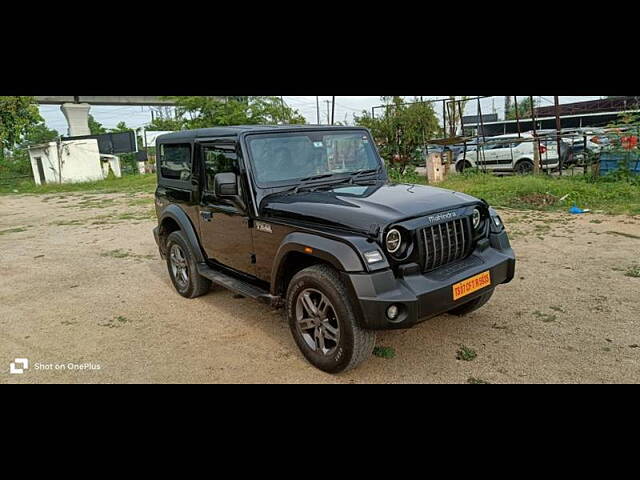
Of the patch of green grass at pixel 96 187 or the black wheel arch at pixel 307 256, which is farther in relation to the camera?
the patch of green grass at pixel 96 187

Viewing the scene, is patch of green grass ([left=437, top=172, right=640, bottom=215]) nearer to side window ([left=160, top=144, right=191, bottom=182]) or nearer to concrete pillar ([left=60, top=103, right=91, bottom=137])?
side window ([left=160, top=144, right=191, bottom=182])

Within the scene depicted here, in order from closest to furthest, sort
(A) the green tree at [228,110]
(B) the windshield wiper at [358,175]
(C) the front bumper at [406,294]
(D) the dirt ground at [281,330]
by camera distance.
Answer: (C) the front bumper at [406,294]
(D) the dirt ground at [281,330]
(B) the windshield wiper at [358,175]
(A) the green tree at [228,110]

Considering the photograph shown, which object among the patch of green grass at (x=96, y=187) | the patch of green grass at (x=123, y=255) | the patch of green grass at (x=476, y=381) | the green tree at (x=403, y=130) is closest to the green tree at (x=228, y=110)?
the patch of green grass at (x=96, y=187)

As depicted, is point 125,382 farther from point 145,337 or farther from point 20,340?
point 20,340

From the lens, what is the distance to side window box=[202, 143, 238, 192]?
438 centimetres

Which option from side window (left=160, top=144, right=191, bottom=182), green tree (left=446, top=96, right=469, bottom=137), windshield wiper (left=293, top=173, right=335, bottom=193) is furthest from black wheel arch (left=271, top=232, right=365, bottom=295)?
green tree (left=446, top=96, right=469, bottom=137)

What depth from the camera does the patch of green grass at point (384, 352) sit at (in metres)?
3.87

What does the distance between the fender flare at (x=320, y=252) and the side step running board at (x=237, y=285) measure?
16cm

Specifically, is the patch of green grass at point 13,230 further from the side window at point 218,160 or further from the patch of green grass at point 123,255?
the side window at point 218,160

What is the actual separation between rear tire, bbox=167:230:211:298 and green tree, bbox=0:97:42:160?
55.6 feet

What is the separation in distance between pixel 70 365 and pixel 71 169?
23.2 m

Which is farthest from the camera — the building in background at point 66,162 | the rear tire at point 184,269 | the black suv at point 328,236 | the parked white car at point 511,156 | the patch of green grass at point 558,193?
the building in background at point 66,162

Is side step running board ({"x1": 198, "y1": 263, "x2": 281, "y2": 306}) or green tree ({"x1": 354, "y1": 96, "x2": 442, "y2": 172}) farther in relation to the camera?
green tree ({"x1": 354, "y1": 96, "x2": 442, "y2": 172})

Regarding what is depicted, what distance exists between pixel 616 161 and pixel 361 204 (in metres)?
10.9
